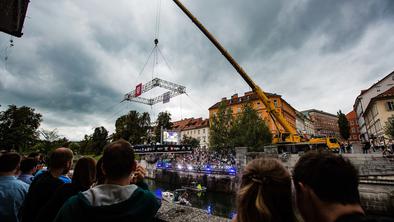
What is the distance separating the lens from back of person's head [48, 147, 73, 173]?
2.63 meters

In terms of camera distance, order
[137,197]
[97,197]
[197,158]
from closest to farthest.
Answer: [97,197] < [137,197] < [197,158]

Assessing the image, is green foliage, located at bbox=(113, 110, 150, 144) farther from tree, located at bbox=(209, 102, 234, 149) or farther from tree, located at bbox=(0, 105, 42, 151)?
tree, located at bbox=(209, 102, 234, 149)

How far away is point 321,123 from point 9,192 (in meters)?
126

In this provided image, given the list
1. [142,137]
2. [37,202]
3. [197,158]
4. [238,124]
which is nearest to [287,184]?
[37,202]

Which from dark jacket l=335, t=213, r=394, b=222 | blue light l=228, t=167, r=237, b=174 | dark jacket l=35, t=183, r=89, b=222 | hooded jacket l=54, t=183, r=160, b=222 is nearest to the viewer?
dark jacket l=335, t=213, r=394, b=222

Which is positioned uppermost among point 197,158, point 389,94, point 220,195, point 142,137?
point 389,94

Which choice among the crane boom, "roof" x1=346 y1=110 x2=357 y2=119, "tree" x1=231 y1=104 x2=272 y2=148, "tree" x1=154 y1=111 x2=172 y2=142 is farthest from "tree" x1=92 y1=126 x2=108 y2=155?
"roof" x1=346 y1=110 x2=357 y2=119

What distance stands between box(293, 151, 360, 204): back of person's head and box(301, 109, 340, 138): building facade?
114295 millimetres

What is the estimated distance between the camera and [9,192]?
276cm

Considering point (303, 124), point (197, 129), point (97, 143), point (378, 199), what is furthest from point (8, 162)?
point (303, 124)

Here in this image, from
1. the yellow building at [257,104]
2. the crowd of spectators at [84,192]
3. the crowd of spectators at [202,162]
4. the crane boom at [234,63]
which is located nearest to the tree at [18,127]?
the crowd of spectators at [202,162]

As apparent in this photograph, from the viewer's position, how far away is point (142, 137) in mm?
56938

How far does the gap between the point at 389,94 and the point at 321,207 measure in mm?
45964

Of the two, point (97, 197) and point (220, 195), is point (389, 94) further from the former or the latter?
point (97, 197)
